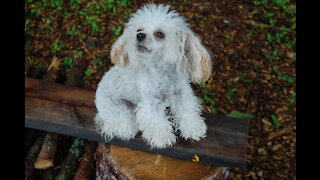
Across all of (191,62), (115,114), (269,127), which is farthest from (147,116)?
(269,127)

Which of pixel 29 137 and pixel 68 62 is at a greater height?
pixel 68 62

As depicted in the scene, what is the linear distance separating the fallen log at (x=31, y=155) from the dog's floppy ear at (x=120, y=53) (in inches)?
62.9

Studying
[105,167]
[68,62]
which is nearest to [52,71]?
[68,62]

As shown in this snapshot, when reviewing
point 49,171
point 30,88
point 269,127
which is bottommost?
point 49,171

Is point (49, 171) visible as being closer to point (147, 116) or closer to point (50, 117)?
point (50, 117)

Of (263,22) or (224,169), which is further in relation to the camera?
(263,22)

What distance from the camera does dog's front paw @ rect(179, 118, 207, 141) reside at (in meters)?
3.00

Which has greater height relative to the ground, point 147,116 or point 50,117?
point 147,116

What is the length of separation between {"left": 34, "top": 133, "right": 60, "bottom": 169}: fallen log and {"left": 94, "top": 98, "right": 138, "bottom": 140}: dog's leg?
2.58ft

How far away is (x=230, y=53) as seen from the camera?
16.1ft

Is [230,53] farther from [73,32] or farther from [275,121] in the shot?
[73,32]

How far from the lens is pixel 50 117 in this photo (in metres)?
3.29

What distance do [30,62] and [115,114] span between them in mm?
2213

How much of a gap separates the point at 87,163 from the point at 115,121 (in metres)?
0.82
